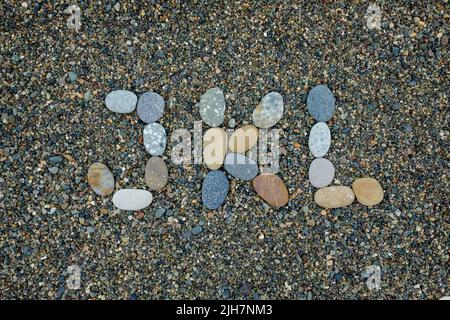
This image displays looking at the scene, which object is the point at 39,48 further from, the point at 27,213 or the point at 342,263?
the point at 342,263

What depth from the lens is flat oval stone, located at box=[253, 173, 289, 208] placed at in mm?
1184

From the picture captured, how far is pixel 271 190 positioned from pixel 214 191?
0.15 metres

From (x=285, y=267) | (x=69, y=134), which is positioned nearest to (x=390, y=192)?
(x=285, y=267)

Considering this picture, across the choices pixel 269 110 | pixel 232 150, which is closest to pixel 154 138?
pixel 232 150

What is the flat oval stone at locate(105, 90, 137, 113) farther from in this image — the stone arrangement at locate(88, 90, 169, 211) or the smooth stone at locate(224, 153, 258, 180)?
the smooth stone at locate(224, 153, 258, 180)

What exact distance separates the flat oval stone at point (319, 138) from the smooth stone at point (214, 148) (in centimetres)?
23

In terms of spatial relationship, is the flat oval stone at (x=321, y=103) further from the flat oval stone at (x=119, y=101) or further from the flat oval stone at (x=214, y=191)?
the flat oval stone at (x=119, y=101)

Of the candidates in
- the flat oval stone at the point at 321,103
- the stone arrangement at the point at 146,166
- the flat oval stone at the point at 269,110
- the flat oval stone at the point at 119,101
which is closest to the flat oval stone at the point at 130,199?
the stone arrangement at the point at 146,166

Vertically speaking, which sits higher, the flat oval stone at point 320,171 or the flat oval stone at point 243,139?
the flat oval stone at point 243,139

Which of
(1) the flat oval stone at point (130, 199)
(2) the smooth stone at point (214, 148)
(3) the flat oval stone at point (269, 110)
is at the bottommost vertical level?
(1) the flat oval stone at point (130, 199)

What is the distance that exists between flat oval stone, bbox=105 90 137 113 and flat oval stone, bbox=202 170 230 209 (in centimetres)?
29

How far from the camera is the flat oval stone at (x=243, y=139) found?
119 cm
